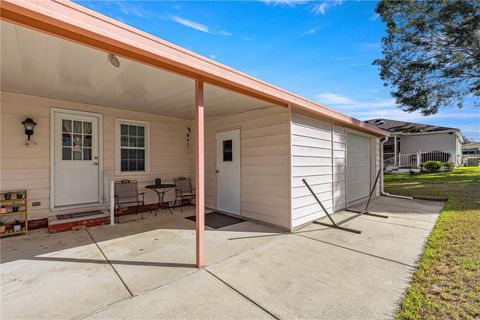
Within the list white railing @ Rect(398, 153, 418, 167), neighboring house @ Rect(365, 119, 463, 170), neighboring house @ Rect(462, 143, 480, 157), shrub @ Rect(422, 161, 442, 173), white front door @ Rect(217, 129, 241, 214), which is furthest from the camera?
neighboring house @ Rect(462, 143, 480, 157)

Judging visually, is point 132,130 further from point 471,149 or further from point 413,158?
point 471,149

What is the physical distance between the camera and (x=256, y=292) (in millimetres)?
2283

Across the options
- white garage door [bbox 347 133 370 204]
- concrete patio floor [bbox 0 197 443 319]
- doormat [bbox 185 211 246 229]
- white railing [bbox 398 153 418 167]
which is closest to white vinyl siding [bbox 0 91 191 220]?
concrete patio floor [bbox 0 197 443 319]

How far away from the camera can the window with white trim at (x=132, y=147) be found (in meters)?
5.46

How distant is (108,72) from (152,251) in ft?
8.37

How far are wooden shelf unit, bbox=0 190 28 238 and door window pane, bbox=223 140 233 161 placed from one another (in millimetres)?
3793

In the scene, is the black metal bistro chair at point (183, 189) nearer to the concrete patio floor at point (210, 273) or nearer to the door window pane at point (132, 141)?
the door window pane at point (132, 141)

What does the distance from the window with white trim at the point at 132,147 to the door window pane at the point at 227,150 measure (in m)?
2.00

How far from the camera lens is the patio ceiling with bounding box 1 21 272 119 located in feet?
8.11

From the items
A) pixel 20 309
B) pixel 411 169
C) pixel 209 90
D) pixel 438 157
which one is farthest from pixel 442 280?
pixel 438 157

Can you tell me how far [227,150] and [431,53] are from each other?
1044 cm

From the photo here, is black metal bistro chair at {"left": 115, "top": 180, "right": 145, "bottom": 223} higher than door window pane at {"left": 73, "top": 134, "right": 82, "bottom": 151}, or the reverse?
door window pane at {"left": 73, "top": 134, "right": 82, "bottom": 151}

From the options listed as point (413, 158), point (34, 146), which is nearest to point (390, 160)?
point (413, 158)

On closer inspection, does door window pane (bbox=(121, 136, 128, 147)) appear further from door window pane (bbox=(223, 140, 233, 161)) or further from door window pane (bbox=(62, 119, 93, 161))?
door window pane (bbox=(223, 140, 233, 161))
